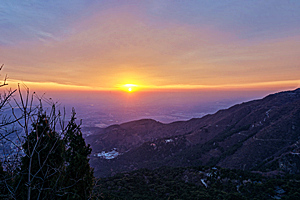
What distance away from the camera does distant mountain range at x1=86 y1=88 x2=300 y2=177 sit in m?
27.1

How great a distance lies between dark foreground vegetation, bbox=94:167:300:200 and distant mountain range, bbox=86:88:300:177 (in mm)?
6013

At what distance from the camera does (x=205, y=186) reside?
65.8 ft

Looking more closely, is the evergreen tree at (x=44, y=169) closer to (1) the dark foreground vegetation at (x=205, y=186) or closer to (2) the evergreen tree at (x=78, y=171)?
(2) the evergreen tree at (x=78, y=171)

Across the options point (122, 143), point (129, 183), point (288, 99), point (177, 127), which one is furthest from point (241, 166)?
point (122, 143)

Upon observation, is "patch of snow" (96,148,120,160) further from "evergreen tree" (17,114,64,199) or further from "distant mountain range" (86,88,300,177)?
"evergreen tree" (17,114,64,199)

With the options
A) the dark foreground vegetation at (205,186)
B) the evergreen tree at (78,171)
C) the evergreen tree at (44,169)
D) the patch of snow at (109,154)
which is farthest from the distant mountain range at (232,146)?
the evergreen tree at (44,169)

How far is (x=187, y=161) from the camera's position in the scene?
128ft

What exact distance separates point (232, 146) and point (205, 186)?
815 inches

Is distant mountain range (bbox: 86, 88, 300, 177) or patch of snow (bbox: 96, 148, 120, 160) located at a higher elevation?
distant mountain range (bbox: 86, 88, 300, 177)

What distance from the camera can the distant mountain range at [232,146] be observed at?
27.1 meters

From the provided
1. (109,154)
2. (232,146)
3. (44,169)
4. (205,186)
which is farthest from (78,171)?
(109,154)

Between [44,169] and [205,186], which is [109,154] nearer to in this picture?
[205,186]

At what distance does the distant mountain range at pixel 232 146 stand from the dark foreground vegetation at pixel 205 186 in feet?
19.7

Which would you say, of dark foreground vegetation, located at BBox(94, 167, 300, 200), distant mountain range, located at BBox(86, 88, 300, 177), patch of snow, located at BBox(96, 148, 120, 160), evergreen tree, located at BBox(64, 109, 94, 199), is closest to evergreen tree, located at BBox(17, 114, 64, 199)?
evergreen tree, located at BBox(64, 109, 94, 199)
